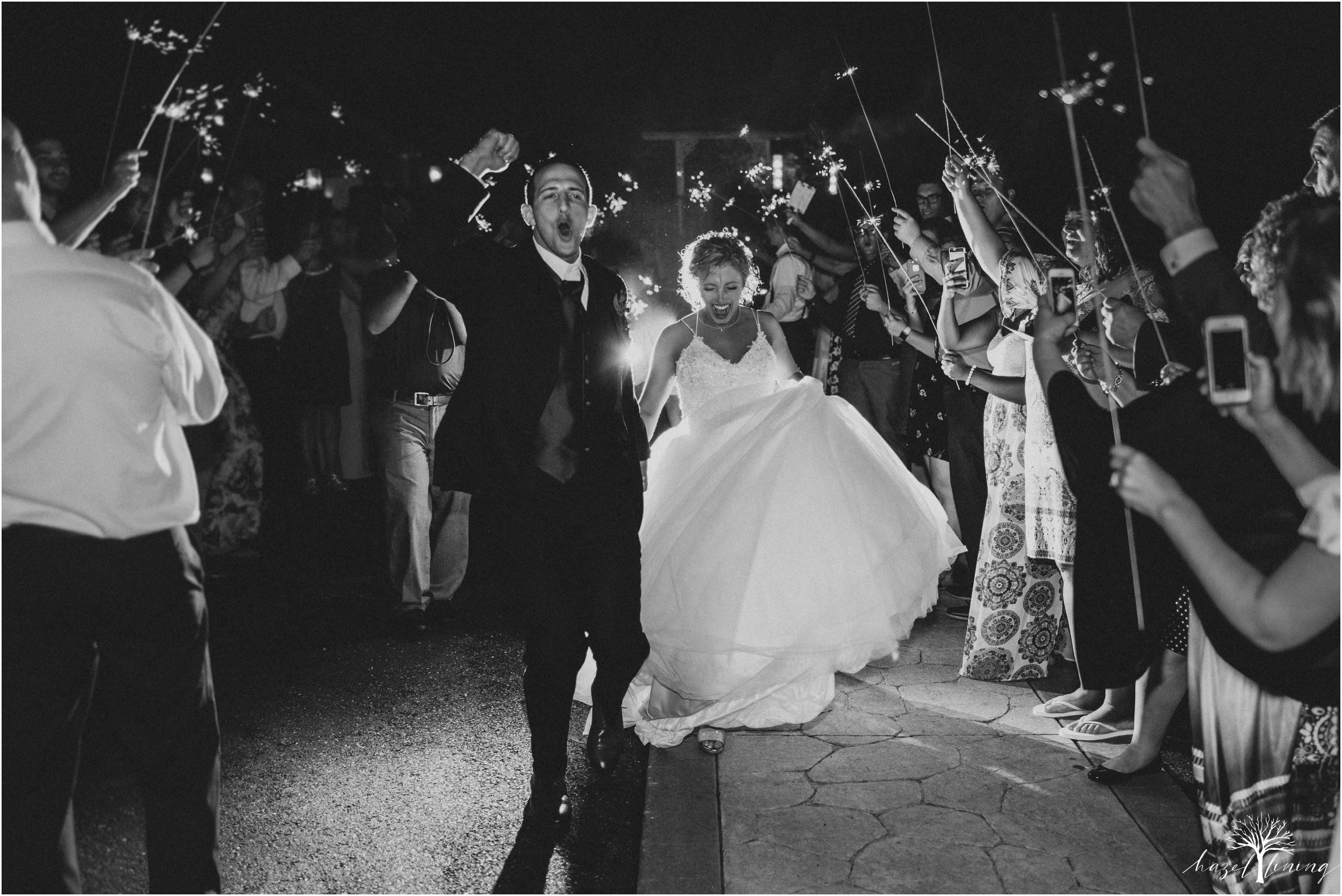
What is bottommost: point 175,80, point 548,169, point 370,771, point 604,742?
point 370,771

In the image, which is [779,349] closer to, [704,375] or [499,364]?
[704,375]

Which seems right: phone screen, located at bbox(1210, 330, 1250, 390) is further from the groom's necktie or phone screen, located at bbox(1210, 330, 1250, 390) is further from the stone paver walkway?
the groom's necktie

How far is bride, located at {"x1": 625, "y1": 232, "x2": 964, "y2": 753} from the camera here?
15.0ft

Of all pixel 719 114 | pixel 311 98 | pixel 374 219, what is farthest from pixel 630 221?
pixel 374 219

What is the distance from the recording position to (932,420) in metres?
7.71

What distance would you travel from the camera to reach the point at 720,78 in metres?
15.8

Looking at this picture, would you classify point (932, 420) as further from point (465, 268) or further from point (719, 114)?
point (719, 114)

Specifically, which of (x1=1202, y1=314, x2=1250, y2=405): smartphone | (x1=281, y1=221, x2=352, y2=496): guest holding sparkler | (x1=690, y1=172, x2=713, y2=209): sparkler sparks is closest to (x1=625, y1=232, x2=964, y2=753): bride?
(x1=1202, y1=314, x2=1250, y2=405): smartphone

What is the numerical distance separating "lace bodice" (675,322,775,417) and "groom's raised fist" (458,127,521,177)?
1.85 meters

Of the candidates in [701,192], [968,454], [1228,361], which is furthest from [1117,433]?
[701,192]

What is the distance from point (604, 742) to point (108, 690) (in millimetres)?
2028

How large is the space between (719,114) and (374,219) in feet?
29.5

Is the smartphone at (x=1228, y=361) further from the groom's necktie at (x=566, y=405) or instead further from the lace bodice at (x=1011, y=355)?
the lace bodice at (x=1011, y=355)

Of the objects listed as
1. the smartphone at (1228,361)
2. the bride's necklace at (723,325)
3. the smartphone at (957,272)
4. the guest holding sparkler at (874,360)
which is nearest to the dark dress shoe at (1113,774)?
the smartphone at (1228,361)
